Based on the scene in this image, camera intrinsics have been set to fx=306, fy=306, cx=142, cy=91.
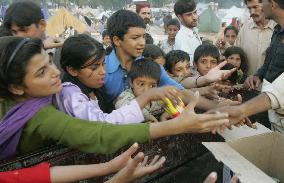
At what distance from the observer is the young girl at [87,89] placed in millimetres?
1874

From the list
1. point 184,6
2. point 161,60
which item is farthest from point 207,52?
point 184,6

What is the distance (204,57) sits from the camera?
386cm

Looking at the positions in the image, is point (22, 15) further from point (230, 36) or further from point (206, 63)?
point (230, 36)

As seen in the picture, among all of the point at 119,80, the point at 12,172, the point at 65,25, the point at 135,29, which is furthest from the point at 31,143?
the point at 65,25

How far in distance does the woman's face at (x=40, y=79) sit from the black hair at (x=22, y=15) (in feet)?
5.76

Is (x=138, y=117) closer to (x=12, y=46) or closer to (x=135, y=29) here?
(x=12, y=46)


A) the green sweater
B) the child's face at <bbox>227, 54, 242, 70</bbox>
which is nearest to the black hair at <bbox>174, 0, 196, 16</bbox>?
the child's face at <bbox>227, 54, 242, 70</bbox>

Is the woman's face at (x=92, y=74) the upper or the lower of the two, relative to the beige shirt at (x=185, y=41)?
upper

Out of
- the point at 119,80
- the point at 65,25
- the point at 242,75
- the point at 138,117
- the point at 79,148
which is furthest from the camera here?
the point at 65,25

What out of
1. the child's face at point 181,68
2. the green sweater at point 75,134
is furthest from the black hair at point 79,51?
the child's face at point 181,68

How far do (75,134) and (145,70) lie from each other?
3.79 ft

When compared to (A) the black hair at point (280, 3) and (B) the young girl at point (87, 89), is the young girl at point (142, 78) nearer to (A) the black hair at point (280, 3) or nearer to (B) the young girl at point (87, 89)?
(B) the young girl at point (87, 89)

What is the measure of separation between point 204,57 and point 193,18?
105 centimetres

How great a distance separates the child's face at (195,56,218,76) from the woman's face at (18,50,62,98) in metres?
2.43
